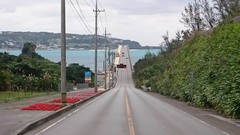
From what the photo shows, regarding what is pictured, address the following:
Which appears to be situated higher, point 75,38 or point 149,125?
point 75,38

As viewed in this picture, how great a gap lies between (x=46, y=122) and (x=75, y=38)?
113 metres

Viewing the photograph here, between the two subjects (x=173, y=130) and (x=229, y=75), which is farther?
(x=229, y=75)

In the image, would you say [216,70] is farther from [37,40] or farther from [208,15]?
[37,40]

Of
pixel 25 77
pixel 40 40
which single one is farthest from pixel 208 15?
pixel 40 40

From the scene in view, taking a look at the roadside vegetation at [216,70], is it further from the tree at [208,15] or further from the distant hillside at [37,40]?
the distant hillside at [37,40]

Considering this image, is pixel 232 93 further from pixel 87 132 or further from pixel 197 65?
pixel 197 65

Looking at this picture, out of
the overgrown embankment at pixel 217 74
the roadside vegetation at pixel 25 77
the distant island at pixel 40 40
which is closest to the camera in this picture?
the overgrown embankment at pixel 217 74

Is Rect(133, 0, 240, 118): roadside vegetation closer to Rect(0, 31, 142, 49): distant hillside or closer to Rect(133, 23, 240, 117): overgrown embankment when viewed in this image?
Rect(133, 23, 240, 117): overgrown embankment

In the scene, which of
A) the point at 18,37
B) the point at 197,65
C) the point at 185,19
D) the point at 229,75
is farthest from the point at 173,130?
the point at 18,37

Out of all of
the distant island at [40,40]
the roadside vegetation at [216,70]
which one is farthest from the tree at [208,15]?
the distant island at [40,40]

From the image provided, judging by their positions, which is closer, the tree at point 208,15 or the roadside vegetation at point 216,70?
the roadside vegetation at point 216,70

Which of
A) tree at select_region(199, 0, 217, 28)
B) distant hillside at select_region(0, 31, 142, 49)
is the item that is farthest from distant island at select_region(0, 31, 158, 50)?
tree at select_region(199, 0, 217, 28)

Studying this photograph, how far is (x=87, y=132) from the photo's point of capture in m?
17.1

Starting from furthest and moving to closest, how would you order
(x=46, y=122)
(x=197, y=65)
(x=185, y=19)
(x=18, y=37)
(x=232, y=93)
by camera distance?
(x=18, y=37)
(x=185, y=19)
(x=197, y=65)
(x=232, y=93)
(x=46, y=122)
